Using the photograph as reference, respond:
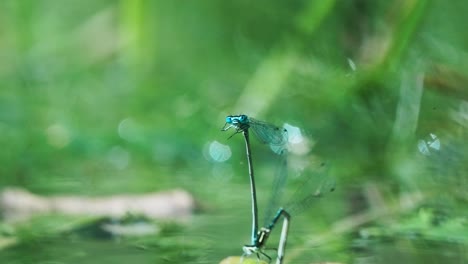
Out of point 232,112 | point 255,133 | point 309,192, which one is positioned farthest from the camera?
point 232,112

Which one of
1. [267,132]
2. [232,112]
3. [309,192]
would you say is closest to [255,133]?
[267,132]

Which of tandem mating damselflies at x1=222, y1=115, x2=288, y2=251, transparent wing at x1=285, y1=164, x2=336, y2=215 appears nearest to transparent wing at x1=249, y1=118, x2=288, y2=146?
tandem mating damselflies at x1=222, y1=115, x2=288, y2=251

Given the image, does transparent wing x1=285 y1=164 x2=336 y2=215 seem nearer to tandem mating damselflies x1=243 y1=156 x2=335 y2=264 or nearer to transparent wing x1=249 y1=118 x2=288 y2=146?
tandem mating damselflies x1=243 y1=156 x2=335 y2=264

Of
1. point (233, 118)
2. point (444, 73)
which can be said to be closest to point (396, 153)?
point (444, 73)

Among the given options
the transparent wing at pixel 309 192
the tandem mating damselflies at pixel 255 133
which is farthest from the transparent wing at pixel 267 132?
the transparent wing at pixel 309 192

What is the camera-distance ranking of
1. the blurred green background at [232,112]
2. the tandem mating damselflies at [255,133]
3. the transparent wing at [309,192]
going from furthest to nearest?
the blurred green background at [232,112], the transparent wing at [309,192], the tandem mating damselflies at [255,133]

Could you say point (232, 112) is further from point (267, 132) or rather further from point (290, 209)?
point (267, 132)

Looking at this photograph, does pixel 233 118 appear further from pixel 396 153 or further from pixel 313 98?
pixel 313 98

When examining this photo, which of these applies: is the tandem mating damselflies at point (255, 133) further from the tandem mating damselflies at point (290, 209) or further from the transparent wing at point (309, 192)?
the transparent wing at point (309, 192)
